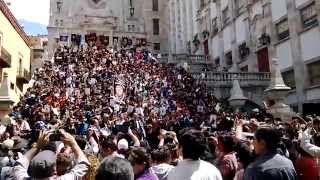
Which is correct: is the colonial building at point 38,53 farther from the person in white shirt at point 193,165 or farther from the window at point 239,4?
the person in white shirt at point 193,165

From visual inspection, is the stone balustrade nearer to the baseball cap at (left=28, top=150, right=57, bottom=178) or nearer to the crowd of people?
the crowd of people

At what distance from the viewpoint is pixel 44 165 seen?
4.16 meters

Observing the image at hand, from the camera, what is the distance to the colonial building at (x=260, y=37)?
91.1ft

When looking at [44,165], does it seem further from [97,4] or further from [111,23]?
[97,4]

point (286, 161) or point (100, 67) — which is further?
point (100, 67)

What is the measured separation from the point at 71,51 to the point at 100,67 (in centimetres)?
776

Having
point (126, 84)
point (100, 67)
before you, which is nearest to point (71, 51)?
point (100, 67)

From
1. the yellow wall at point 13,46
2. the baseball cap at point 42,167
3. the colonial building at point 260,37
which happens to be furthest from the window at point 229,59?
the baseball cap at point 42,167

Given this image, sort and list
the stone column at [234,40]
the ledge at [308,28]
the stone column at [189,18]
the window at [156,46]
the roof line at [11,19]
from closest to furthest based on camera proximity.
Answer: the ledge at [308,28] < the roof line at [11,19] < the stone column at [234,40] < the stone column at [189,18] < the window at [156,46]

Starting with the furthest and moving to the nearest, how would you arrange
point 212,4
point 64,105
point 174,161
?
point 212,4 < point 64,105 < point 174,161

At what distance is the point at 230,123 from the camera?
10312 mm

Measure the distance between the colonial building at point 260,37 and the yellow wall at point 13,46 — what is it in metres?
17.4

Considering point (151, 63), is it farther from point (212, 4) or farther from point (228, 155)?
point (228, 155)

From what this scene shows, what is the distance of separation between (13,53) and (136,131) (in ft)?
85.9
